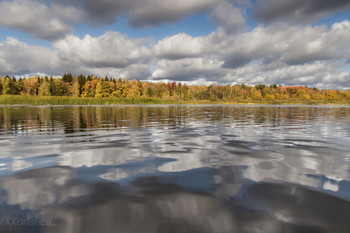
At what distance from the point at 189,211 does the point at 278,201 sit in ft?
5.92

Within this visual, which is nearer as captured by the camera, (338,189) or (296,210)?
(296,210)

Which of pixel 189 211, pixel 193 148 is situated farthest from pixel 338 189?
pixel 193 148

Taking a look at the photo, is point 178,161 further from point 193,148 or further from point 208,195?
point 208,195

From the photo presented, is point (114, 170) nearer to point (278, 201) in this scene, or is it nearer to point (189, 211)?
point (189, 211)

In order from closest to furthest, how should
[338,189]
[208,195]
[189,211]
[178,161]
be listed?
[189,211] → [208,195] → [338,189] → [178,161]

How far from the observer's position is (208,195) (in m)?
4.39

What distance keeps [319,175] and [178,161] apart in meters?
3.99

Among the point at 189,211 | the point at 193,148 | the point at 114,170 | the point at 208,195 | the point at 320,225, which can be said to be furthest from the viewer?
the point at 193,148

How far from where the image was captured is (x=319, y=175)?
221 inches

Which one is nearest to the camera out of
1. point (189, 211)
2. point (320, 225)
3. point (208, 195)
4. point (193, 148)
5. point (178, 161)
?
point (320, 225)

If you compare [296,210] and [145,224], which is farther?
[296,210]

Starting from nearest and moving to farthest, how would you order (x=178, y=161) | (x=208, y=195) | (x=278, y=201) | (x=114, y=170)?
(x=278, y=201)
(x=208, y=195)
(x=114, y=170)
(x=178, y=161)

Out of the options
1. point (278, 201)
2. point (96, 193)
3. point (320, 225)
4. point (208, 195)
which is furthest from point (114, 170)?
point (320, 225)

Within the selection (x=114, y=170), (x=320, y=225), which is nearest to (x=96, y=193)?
(x=114, y=170)
